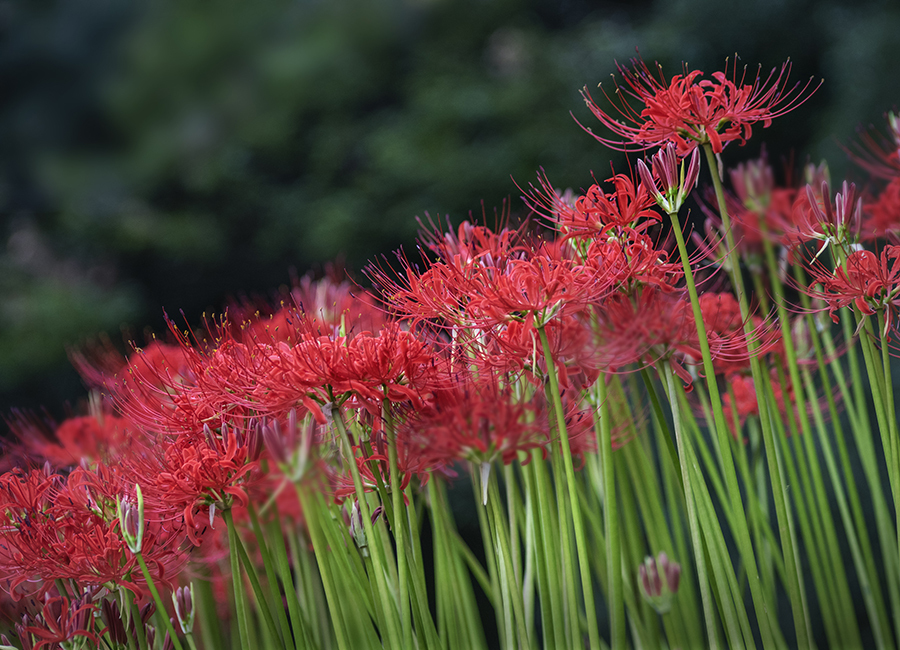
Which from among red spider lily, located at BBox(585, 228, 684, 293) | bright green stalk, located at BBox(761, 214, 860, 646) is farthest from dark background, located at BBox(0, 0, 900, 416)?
red spider lily, located at BBox(585, 228, 684, 293)

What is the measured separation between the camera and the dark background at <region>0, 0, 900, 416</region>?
10.1 ft

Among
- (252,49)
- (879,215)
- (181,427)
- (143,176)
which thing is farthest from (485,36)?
(181,427)

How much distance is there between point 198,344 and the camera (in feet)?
2.48

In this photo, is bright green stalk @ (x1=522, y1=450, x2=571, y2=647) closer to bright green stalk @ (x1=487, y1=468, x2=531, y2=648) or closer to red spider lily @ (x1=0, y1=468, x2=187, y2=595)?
bright green stalk @ (x1=487, y1=468, x2=531, y2=648)

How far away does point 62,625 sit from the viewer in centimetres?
66

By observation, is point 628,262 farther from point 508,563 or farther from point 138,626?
point 138,626

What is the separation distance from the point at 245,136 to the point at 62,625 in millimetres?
3258

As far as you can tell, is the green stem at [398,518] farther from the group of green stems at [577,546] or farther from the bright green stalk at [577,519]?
the bright green stalk at [577,519]

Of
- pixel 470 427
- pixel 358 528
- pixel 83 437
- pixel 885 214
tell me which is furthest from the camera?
pixel 83 437

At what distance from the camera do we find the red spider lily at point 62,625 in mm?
651

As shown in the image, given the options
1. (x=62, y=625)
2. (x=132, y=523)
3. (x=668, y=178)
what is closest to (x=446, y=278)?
(x=668, y=178)

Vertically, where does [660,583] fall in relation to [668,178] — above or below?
below

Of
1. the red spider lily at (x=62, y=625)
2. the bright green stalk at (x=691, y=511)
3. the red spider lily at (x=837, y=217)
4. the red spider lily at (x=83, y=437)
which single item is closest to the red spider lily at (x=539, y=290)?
the bright green stalk at (x=691, y=511)

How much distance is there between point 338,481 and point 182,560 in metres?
0.16
